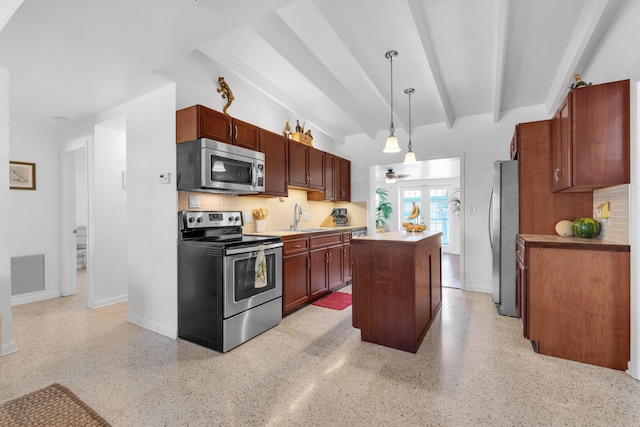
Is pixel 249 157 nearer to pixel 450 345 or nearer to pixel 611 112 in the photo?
pixel 450 345

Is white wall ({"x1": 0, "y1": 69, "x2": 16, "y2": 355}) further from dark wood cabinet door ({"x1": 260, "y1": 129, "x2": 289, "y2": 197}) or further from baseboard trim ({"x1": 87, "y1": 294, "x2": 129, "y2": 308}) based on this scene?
dark wood cabinet door ({"x1": 260, "y1": 129, "x2": 289, "y2": 197})

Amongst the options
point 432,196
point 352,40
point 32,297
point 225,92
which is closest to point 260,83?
point 225,92

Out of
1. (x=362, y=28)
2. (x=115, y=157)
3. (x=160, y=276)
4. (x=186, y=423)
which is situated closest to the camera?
(x=186, y=423)

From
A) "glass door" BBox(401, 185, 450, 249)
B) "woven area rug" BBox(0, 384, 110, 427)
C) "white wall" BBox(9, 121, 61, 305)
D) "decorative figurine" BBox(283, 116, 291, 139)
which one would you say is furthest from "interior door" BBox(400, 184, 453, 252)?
"woven area rug" BBox(0, 384, 110, 427)

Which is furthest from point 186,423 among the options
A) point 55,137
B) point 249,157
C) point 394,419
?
point 55,137

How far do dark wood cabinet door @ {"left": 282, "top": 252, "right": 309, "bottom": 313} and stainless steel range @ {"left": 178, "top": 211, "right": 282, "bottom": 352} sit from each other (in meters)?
0.21

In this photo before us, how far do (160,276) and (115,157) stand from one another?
2.06m

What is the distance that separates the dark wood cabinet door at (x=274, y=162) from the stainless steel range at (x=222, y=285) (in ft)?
2.65

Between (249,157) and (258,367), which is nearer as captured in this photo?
(258,367)

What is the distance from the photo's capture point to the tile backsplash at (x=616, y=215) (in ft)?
7.32

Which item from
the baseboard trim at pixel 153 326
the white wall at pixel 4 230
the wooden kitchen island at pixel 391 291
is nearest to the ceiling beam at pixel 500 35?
the wooden kitchen island at pixel 391 291

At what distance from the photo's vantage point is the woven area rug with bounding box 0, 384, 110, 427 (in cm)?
169

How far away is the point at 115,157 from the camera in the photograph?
405cm

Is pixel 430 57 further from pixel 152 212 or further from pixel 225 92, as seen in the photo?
pixel 152 212
